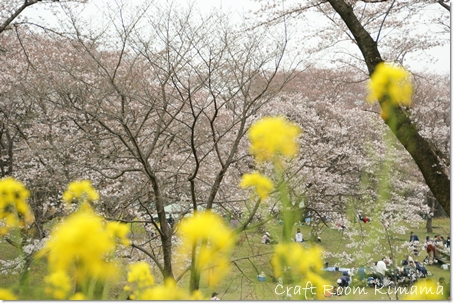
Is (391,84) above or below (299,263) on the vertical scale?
above

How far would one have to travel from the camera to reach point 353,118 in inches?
330

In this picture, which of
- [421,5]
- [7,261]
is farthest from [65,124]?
[421,5]

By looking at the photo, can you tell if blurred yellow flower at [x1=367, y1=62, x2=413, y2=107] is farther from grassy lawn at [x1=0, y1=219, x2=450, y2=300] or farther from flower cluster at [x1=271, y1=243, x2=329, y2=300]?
grassy lawn at [x1=0, y1=219, x2=450, y2=300]

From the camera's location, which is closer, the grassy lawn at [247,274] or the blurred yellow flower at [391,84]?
the blurred yellow flower at [391,84]

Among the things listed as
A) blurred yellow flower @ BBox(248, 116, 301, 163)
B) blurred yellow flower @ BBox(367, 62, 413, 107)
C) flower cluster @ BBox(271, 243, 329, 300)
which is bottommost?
flower cluster @ BBox(271, 243, 329, 300)

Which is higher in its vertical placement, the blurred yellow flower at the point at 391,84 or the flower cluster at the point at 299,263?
the blurred yellow flower at the point at 391,84

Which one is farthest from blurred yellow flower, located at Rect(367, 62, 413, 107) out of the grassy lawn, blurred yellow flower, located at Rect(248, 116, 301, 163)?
the grassy lawn

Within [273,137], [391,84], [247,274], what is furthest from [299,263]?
[247,274]

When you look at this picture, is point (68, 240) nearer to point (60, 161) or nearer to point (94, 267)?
point (94, 267)

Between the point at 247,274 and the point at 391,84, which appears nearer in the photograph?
the point at 391,84

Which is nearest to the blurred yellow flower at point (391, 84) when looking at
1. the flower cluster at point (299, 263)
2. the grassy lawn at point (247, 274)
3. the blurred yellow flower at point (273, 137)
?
the blurred yellow flower at point (273, 137)

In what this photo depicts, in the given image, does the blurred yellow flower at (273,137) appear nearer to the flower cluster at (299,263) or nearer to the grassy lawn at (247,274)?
the flower cluster at (299,263)

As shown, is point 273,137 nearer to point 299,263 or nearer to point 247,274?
point 299,263

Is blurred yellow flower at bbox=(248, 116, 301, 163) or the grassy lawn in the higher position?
blurred yellow flower at bbox=(248, 116, 301, 163)
